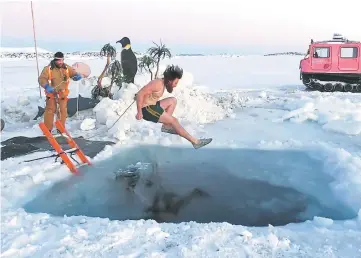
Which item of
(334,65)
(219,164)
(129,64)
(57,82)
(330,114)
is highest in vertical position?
(129,64)

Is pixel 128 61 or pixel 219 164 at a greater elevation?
pixel 128 61

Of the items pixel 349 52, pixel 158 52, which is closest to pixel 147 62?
pixel 158 52

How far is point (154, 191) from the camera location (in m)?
4.51

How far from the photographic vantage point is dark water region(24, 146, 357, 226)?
12.8 ft

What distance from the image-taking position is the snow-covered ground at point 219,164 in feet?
9.78

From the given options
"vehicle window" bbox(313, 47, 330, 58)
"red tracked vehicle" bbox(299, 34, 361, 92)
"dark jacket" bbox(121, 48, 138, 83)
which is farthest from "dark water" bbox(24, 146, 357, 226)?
"vehicle window" bbox(313, 47, 330, 58)

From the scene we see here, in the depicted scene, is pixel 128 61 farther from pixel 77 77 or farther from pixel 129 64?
pixel 77 77

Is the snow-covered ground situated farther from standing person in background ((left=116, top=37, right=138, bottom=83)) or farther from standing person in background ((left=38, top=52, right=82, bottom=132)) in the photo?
standing person in background ((left=116, top=37, right=138, bottom=83))

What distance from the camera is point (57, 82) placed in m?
6.92


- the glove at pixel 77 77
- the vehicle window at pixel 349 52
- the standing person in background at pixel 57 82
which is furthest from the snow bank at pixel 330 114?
the vehicle window at pixel 349 52

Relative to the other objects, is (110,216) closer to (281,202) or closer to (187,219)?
(187,219)

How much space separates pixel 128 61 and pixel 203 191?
6776mm

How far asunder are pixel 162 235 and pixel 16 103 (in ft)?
27.0

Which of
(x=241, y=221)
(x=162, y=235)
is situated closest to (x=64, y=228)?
(x=162, y=235)
